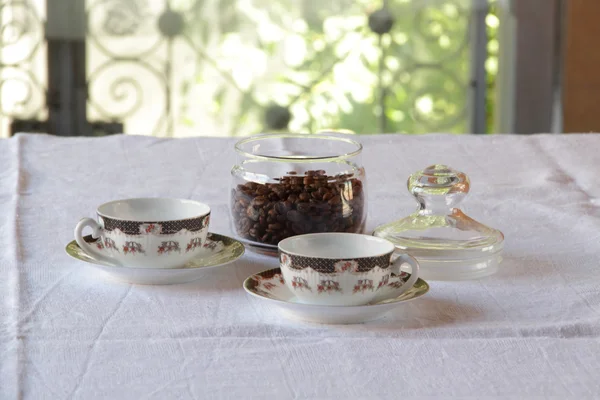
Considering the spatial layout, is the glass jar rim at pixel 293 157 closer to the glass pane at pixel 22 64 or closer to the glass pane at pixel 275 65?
the glass pane at pixel 275 65

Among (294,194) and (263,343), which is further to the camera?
(294,194)

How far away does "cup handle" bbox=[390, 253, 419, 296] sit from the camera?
2.10ft

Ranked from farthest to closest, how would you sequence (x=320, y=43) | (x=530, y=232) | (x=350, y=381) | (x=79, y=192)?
1. (x=320, y=43)
2. (x=79, y=192)
3. (x=530, y=232)
4. (x=350, y=381)

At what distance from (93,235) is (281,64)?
2050 mm

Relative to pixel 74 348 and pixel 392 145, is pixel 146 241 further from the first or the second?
pixel 392 145

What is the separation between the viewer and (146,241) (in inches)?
27.4

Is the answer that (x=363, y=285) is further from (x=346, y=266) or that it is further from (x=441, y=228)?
(x=441, y=228)

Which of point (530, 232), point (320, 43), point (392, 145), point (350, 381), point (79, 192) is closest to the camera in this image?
point (350, 381)

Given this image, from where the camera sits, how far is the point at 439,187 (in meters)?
0.77

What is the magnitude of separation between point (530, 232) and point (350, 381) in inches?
16.7

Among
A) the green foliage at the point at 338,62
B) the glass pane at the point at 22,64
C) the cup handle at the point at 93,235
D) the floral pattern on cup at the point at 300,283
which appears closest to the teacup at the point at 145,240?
the cup handle at the point at 93,235

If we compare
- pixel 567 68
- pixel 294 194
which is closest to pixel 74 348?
pixel 294 194

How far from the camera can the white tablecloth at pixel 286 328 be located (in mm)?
524

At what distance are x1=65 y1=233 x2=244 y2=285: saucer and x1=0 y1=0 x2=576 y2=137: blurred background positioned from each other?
6.56ft
